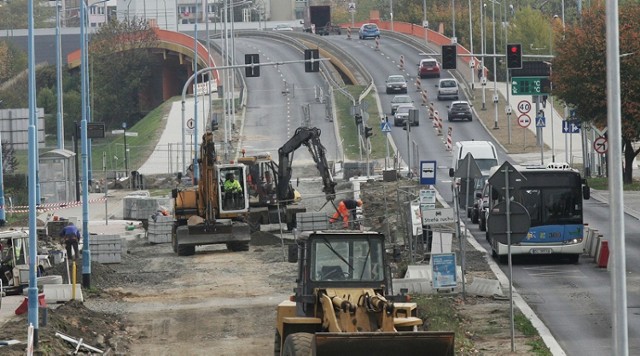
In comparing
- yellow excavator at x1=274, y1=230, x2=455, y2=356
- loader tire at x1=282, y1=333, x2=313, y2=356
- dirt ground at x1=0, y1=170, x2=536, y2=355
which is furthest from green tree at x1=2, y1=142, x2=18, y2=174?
loader tire at x1=282, y1=333, x2=313, y2=356

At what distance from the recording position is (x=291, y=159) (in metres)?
49.7

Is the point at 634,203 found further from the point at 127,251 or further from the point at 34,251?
the point at 34,251

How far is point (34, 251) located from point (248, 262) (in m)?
14.2

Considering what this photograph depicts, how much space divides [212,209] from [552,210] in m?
11.1

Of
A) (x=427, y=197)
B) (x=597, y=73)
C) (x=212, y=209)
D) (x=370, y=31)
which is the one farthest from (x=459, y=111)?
(x=427, y=197)

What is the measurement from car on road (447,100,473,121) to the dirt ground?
4591 cm

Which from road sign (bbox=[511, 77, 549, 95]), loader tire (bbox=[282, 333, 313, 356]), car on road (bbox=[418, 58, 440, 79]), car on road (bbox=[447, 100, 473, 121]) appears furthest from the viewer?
car on road (bbox=[418, 58, 440, 79])

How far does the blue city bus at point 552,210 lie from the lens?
36906mm

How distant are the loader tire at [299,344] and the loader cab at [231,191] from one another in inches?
994

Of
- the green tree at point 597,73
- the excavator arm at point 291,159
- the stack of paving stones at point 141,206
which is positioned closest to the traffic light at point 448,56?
the green tree at point 597,73

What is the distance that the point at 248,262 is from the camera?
41.8 m

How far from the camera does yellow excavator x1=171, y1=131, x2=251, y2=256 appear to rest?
44000 mm

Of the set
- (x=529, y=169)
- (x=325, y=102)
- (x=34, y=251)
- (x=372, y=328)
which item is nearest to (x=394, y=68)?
(x=325, y=102)

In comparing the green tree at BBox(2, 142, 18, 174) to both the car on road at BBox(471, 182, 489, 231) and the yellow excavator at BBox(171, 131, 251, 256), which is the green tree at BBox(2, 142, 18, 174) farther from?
the car on road at BBox(471, 182, 489, 231)
